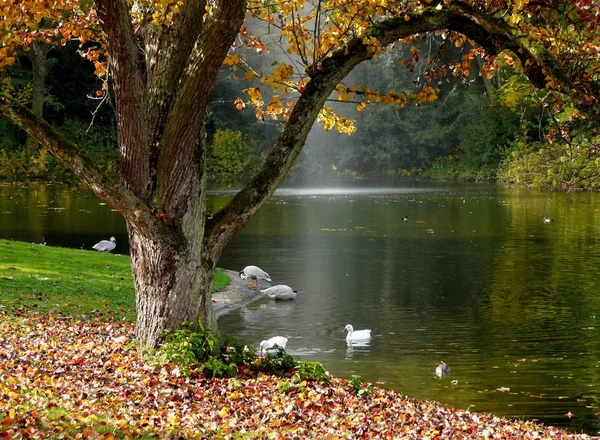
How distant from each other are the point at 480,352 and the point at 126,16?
30.4 feet

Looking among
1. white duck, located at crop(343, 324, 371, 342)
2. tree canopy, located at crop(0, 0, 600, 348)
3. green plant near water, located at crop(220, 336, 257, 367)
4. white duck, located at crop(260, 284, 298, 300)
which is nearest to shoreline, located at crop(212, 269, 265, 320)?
white duck, located at crop(260, 284, 298, 300)

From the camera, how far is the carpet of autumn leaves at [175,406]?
780 centimetres

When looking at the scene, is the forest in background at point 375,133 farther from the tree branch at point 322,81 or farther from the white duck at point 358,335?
the tree branch at point 322,81

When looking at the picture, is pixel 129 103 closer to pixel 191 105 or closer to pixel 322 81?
pixel 191 105

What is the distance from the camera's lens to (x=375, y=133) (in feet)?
332

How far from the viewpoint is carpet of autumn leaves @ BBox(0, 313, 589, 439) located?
780 centimetres

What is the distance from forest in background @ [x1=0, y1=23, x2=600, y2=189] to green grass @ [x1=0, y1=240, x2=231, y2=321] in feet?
86.3

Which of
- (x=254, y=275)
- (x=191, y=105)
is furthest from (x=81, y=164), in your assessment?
(x=254, y=275)

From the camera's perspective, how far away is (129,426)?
7.84 metres

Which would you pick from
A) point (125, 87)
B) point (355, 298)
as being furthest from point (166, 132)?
point (355, 298)

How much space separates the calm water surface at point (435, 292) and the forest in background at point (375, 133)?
11.8 metres

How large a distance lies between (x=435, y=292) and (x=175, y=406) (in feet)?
46.0

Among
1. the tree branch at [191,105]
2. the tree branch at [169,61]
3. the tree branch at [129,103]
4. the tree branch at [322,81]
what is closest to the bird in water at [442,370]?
the tree branch at [322,81]

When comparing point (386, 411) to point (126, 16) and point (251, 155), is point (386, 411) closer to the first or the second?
point (126, 16)
